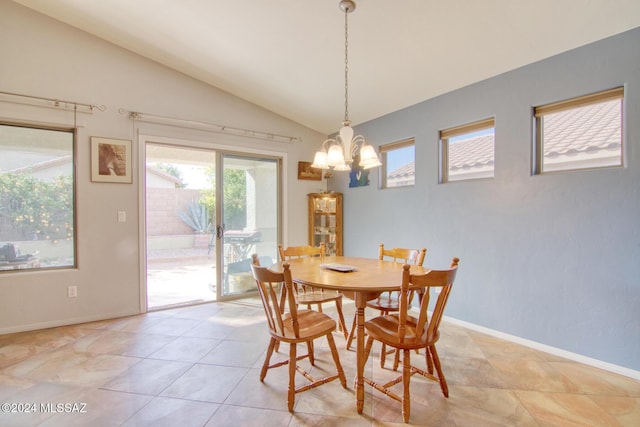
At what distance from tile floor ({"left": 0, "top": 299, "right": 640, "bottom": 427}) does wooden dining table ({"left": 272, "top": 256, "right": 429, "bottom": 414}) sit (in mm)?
328

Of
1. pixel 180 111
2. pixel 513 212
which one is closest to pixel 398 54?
pixel 513 212

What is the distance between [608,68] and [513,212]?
123cm

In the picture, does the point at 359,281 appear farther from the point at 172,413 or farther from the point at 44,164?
the point at 44,164

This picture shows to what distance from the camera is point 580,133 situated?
7.68 ft

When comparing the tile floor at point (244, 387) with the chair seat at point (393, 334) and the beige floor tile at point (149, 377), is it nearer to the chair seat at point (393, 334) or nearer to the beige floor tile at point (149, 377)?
the beige floor tile at point (149, 377)

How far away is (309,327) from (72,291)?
275cm

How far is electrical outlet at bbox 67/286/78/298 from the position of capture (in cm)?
296

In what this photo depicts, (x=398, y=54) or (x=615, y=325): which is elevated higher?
(x=398, y=54)

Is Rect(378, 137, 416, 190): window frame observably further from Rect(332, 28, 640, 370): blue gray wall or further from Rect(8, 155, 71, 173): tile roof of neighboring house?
Rect(8, 155, 71, 173): tile roof of neighboring house

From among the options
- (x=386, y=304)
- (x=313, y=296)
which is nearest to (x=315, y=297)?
(x=313, y=296)

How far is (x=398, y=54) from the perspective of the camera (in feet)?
8.56

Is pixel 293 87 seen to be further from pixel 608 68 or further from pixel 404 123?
pixel 608 68

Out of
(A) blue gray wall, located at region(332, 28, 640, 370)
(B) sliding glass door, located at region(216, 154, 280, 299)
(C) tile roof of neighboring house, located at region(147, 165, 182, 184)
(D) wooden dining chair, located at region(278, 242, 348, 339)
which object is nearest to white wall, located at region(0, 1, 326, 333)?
(B) sliding glass door, located at region(216, 154, 280, 299)

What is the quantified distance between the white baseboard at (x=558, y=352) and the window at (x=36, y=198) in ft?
14.1
